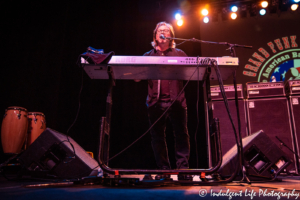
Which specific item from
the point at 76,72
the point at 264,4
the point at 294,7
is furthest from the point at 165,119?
the point at 294,7

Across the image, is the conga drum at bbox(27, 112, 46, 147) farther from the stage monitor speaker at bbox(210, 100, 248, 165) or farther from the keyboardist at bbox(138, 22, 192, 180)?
the stage monitor speaker at bbox(210, 100, 248, 165)

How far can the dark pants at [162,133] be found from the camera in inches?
77.3

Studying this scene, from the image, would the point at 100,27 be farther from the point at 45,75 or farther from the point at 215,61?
the point at 215,61

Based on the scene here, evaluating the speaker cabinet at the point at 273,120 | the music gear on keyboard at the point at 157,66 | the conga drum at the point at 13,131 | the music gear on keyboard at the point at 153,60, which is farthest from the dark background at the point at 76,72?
the music gear on keyboard at the point at 153,60

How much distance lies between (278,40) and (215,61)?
352 centimetres

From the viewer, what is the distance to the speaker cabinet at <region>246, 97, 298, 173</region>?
321 centimetres

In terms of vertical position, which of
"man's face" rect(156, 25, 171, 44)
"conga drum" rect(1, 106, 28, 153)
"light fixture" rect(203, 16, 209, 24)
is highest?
"light fixture" rect(203, 16, 209, 24)

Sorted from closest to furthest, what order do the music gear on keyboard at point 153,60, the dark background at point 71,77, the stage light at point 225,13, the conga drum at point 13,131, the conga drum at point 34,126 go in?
the music gear on keyboard at point 153,60
the conga drum at point 13,131
the conga drum at point 34,126
the dark background at point 71,77
the stage light at point 225,13

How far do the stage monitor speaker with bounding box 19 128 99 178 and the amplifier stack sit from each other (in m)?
2.30

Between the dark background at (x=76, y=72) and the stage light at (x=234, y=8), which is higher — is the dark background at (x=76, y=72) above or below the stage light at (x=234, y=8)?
below

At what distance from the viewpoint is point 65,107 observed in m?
3.47

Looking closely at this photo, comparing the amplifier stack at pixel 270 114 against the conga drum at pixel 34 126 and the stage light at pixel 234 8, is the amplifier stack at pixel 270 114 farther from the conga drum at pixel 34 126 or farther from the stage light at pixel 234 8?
the conga drum at pixel 34 126

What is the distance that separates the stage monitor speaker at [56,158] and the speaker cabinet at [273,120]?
2.69m

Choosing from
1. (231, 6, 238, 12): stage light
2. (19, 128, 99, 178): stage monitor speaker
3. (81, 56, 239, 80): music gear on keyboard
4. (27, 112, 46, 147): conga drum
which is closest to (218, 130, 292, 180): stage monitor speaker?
(81, 56, 239, 80): music gear on keyboard
